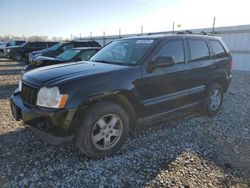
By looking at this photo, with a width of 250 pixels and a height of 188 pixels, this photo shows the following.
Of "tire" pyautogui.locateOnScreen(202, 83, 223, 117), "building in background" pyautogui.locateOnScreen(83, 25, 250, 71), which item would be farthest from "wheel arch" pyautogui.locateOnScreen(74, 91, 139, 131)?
"building in background" pyautogui.locateOnScreen(83, 25, 250, 71)

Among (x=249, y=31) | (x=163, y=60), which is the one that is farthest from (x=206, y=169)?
(x=249, y=31)

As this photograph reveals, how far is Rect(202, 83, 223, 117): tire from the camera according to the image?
5.33 meters

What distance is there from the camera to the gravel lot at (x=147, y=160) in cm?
301

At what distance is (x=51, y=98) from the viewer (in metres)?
3.03

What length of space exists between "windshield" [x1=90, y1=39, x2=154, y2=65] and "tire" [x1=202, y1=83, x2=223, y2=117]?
6.91 ft

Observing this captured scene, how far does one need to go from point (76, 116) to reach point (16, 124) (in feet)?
7.43

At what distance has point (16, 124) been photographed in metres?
4.69

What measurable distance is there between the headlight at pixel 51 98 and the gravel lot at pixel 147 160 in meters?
0.91

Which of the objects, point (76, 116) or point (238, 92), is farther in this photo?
point (238, 92)

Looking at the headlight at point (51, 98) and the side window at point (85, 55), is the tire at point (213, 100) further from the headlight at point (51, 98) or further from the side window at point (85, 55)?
the side window at point (85, 55)

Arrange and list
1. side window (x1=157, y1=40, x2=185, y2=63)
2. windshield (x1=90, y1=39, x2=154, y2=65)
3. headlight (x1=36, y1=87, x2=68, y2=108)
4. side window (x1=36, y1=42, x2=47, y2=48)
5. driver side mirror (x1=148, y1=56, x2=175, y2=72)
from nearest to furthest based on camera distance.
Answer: headlight (x1=36, y1=87, x2=68, y2=108), driver side mirror (x1=148, y1=56, x2=175, y2=72), windshield (x1=90, y1=39, x2=154, y2=65), side window (x1=157, y1=40, x2=185, y2=63), side window (x1=36, y1=42, x2=47, y2=48)

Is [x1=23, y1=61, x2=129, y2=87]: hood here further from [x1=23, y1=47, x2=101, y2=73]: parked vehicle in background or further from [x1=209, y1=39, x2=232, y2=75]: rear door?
[x1=23, y1=47, x2=101, y2=73]: parked vehicle in background

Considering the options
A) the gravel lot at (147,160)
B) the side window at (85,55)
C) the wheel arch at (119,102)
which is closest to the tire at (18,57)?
the side window at (85,55)

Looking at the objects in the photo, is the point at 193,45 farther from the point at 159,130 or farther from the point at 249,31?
the point at 249,31
